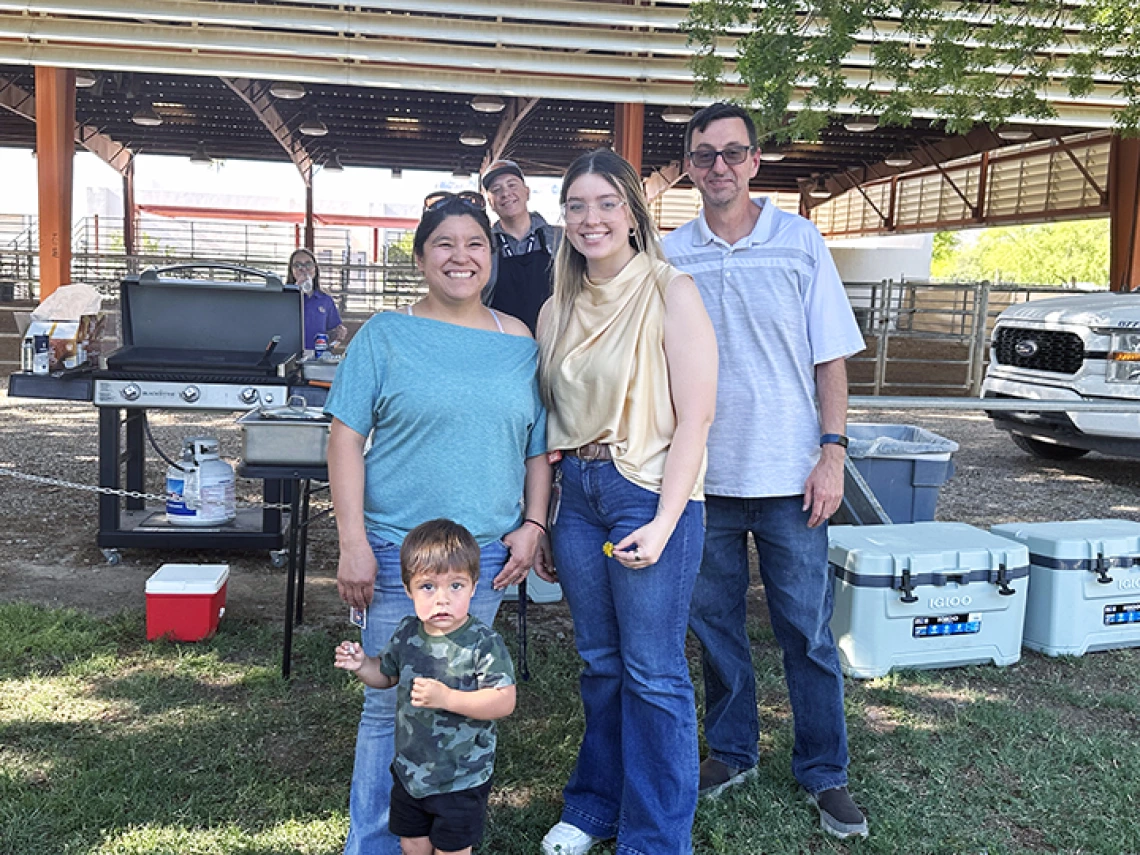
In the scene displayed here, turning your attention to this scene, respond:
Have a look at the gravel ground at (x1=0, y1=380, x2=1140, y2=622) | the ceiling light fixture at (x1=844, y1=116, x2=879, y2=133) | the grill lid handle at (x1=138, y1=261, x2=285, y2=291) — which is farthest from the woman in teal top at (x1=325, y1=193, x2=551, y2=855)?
the ceiling light fixture at (x1=844, y1=116, x2=879, y2=133)

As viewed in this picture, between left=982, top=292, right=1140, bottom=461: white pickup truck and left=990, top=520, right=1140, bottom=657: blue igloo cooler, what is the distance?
384 cm

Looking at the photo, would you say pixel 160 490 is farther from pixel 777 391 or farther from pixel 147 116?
pixel 147 116

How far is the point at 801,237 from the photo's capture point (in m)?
2.67

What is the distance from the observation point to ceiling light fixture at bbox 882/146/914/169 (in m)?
20.5

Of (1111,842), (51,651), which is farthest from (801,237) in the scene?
(51,651)

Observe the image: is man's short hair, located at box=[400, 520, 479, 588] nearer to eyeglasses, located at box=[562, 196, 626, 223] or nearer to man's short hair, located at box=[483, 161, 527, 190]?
eyeglasses, located at box=[562, 196, 626, 223]

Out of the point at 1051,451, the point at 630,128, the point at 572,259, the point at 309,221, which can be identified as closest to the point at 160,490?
the point at 572,259

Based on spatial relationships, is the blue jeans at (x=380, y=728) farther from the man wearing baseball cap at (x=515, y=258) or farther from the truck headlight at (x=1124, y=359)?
the truck headlight at (x=1124, y=359)

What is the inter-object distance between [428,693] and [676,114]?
1458 cm

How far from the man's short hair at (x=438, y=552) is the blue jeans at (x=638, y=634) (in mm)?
346

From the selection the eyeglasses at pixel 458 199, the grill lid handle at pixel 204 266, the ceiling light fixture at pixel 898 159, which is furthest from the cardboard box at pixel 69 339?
the ceiling light fixture at pixel 898 159

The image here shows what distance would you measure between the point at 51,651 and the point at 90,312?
1.94 m

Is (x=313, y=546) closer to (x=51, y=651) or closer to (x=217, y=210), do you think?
(x=51, y=651)

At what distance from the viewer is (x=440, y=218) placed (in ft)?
7.58
